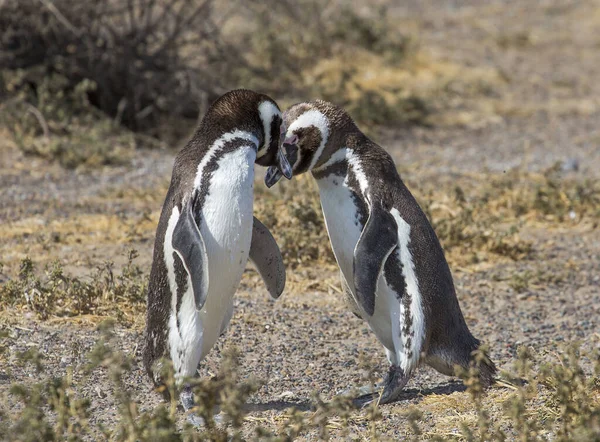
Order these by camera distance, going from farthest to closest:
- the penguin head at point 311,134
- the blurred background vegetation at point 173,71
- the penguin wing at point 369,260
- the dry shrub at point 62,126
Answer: the blurred background vegetation at point 173,71 < the dry shrub at point 62,126 < the penguin head at point 311,134 < the penguin wing at point 369,260

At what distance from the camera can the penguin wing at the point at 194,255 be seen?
360 centimetres

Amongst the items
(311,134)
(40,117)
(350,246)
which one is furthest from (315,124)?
(40,117)

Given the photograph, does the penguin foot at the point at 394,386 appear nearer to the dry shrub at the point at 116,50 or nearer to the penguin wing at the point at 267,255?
the penguin wing at the point at 267,255

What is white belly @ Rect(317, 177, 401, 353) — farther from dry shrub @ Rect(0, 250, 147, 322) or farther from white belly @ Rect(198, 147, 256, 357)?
dry shrub @ Rect(0, 250, 147, 322)

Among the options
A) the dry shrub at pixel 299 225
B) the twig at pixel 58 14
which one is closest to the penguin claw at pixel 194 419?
the dry shrub at pixel 299 225

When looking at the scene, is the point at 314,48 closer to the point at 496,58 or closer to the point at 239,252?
the point at 496,58

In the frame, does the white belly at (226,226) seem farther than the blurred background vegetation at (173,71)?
No

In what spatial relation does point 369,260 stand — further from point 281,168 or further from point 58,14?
point 58,14

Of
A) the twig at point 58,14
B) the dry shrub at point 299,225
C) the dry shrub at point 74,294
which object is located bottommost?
the dry shrub at point 74,294

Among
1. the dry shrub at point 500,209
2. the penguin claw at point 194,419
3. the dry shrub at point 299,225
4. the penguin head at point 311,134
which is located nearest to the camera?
the penguin claw at point 194,419

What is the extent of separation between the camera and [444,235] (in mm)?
5934

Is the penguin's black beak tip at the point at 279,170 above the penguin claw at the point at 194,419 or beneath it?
above

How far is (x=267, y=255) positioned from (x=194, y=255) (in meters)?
0.65

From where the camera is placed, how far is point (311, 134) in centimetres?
408
